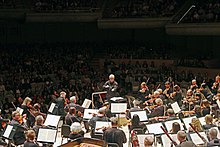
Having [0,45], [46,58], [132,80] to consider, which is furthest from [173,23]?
[0,45]

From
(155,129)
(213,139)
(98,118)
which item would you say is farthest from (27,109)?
(213,139)

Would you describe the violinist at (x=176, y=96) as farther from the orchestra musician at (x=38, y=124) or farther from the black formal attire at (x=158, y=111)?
the orchestra musician at (x=38, y=124)

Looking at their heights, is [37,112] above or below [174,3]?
below

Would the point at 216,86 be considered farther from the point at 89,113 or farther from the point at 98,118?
the point at 98,118

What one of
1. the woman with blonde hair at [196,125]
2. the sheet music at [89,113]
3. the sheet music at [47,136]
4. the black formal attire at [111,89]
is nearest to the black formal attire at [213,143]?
the woman with blonde hair at [196,125]

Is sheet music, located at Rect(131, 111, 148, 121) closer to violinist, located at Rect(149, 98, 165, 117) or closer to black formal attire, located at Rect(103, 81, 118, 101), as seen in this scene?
violinist, located at Rect(149, 98, 165, 117)

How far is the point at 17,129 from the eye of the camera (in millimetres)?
10406

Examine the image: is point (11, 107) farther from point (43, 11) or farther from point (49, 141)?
point (43, 11)

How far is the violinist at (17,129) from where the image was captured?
34.1 ft

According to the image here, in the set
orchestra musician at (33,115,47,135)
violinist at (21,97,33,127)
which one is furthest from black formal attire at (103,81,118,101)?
orchestra musician at (33,115,47,135)

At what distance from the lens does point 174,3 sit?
24.8 metres

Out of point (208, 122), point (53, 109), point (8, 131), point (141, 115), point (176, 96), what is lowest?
point (8, 131)

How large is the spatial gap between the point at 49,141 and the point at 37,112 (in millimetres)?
2373

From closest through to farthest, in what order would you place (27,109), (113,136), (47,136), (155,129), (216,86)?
(113,136)
(47,136)
(155,129)
(27,109)
(216,86)
